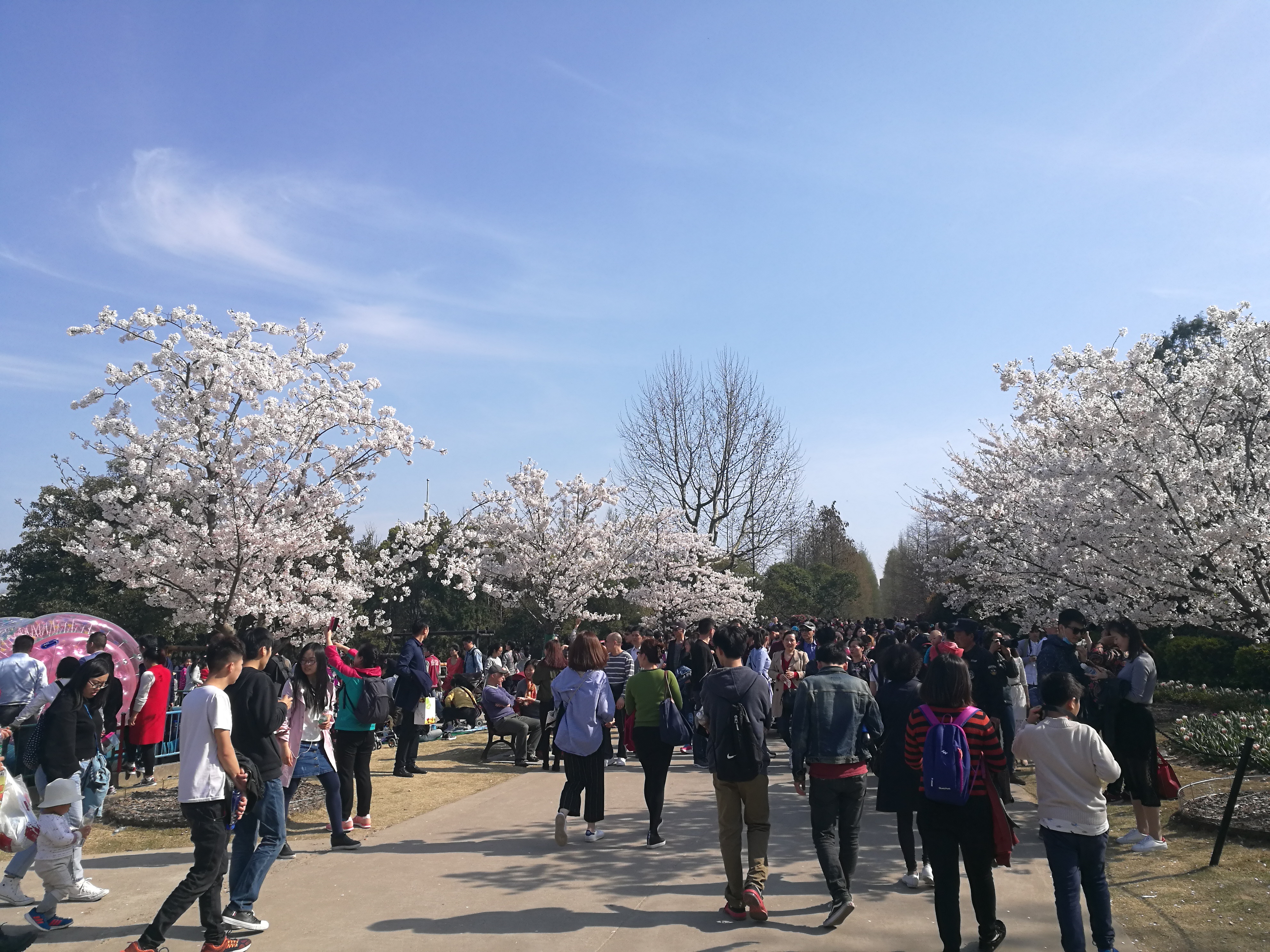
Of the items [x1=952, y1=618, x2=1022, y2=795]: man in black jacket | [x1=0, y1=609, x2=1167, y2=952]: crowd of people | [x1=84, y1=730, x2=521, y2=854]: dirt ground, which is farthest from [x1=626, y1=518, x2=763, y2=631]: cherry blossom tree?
[x1=0, y1=609, x2=1167, y2=952]: crowd of people

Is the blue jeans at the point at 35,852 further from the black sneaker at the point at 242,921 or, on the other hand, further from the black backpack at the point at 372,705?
the black backpack at the point at 372,705

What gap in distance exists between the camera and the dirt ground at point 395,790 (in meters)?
7.39

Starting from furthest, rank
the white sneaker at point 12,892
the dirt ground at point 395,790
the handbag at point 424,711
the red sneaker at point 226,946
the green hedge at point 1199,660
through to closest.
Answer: the green hedge at point 1199,660
the handbag at point 424,711
the dirt ground at point 395,790
the white sneaker at point 12,892
the red sneaker at point 226,946

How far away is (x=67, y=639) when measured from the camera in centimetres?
871

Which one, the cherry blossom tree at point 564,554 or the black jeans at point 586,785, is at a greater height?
the cherry blossom tree at point 564,554

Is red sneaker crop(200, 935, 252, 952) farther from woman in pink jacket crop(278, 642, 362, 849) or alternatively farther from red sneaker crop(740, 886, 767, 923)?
red sneaker crop(740, 886, 767, 923)

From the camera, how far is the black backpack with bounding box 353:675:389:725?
773 cm

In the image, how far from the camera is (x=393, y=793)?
961 centimetres

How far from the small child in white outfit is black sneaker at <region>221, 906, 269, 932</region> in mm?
1082

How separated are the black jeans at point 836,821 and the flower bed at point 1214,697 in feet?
30.6

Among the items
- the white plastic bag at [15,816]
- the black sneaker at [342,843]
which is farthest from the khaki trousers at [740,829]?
the white plastic bag at [15,816]

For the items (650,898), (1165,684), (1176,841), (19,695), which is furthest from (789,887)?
(1165,684)

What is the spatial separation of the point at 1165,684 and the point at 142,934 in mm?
18201

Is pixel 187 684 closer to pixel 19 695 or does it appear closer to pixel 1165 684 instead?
pixel 19 695
